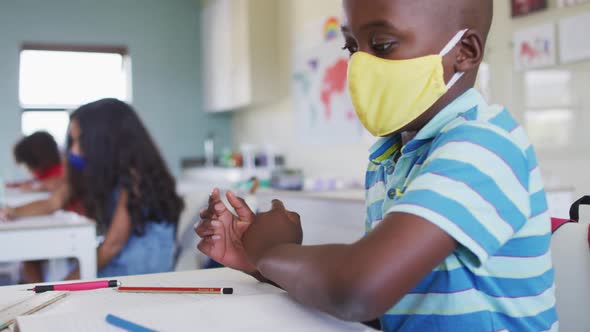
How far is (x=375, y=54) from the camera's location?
75 cm

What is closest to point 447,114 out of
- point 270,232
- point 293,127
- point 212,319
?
point 270,232

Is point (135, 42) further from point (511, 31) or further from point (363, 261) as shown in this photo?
point (363, 261)

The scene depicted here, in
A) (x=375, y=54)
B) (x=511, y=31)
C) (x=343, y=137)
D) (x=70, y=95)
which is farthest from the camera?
(x=70, y=95)

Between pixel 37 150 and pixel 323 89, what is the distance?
6.16 feet

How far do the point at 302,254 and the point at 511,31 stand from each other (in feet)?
7.50

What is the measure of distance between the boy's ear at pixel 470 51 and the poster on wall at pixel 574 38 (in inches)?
71.9

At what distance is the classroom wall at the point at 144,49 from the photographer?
5559 millimetres

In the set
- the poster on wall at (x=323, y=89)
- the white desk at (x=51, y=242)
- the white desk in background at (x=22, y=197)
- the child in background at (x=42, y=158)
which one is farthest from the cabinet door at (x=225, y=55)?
the white desk at (x=51, y=242)

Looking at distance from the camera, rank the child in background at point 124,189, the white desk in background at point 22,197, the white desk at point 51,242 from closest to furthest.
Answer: the white desk at point 51,242
the child in background at point 124,189
the white desk in background at point 22,197

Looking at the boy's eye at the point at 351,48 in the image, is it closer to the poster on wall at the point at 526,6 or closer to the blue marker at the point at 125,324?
the blue marker at the point at 125,324

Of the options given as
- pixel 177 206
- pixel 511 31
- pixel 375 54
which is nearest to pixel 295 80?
pixel 511 31

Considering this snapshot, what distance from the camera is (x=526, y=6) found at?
8.45 ft

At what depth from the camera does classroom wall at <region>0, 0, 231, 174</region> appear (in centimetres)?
556

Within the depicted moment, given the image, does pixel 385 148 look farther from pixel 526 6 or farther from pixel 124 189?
pixel 526 6
